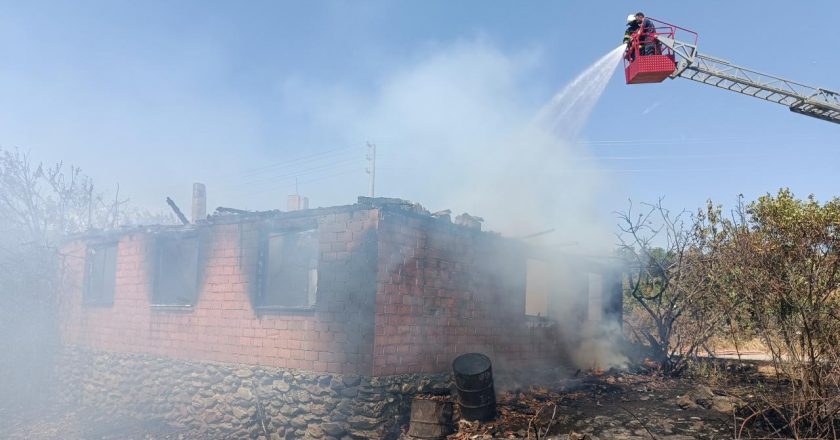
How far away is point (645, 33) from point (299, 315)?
26.2 ft

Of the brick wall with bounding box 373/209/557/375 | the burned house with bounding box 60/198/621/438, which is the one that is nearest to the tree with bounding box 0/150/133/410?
the burned house with bounding box 60/198/621/438

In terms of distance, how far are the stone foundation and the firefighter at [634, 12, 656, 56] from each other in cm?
701

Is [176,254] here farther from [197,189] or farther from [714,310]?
[714,310]

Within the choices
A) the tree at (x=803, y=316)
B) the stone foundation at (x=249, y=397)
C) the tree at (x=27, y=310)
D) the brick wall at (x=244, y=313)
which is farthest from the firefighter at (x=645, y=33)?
the tree at (x=27, y=310)

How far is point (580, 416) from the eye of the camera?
9.35 meters

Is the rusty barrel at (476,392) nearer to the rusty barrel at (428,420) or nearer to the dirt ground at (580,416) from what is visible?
the dirt ground at (580,416)

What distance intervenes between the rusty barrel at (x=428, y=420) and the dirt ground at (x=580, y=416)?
0.24 m

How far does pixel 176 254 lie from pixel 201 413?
3.93 metres

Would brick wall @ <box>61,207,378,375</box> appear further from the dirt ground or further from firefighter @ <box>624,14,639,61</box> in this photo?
firefighter @ <box>624,14,639,61</box>

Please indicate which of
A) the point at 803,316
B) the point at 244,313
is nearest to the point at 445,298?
the point at 244,313

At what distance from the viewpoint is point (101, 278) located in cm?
1475

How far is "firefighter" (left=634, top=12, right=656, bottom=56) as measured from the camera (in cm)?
1063

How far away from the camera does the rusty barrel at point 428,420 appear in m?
8.80

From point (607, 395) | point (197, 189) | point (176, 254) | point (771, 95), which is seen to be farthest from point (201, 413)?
point (771, 95)
